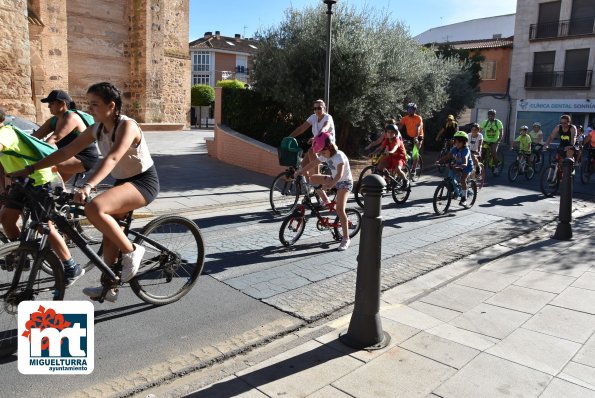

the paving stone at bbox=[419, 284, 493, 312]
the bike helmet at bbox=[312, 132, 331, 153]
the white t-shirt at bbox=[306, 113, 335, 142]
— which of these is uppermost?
the white t-shirt at bbox=[306, 113, 335, 142]

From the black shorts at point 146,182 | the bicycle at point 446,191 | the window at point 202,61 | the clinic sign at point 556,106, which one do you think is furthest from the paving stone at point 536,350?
the window at point 202,61

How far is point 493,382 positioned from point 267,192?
780 cm

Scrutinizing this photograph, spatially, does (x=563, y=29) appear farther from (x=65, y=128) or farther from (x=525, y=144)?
(x=65, y=128)

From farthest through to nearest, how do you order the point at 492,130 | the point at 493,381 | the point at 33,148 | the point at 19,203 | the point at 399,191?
the point at 492,130
the point at 399,191
the point at 33,148
the point at 19,203
the point at 493,381

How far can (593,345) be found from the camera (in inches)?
151

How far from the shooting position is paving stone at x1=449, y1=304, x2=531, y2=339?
4.09 meters

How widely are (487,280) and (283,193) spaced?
3.77m

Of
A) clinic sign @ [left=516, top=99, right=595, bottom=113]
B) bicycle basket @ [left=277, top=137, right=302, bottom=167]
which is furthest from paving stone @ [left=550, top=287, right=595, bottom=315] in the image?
clinic sign @ [left=516, top=99, right=595, bottom=113]

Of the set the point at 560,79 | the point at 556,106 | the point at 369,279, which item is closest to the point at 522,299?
the point at 369,279

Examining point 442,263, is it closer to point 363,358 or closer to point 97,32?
point 363,358

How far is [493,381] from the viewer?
3.25 metres

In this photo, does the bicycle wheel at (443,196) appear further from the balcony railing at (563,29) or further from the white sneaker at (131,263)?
the balcony railing at (563,29)

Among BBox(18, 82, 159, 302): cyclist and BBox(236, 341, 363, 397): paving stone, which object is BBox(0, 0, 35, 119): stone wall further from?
BBox(236, 341, 363, 397): paving stone

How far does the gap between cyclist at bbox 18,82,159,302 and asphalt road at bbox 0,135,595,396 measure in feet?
1.96
